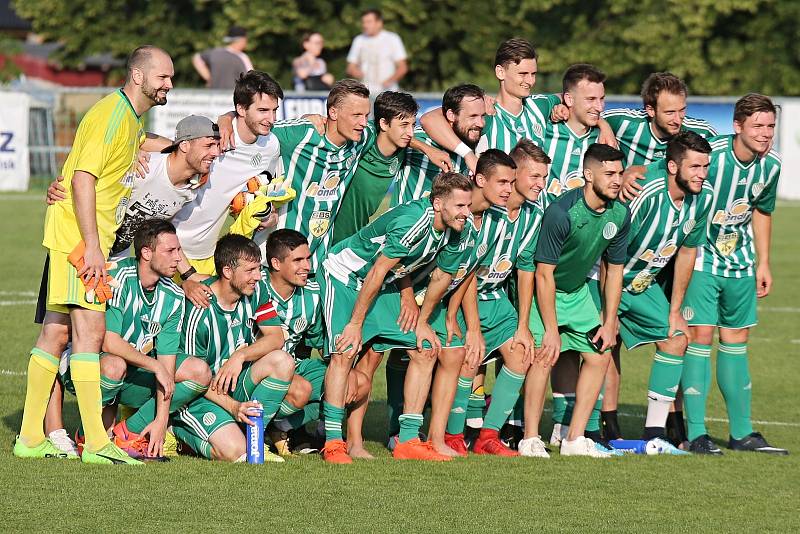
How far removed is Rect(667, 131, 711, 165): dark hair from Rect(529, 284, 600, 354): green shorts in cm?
92

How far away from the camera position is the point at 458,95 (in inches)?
318

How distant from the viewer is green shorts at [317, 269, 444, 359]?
7.69 m

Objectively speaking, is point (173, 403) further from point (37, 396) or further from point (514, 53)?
point (514, 53)

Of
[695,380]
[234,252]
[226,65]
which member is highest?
[226,65]

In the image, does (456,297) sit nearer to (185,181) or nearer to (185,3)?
(185,181)

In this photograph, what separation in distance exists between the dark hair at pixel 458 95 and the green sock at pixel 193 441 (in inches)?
91.8

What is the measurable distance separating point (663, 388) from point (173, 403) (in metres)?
2.91

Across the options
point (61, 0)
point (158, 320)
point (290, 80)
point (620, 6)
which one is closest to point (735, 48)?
point (620, 6)

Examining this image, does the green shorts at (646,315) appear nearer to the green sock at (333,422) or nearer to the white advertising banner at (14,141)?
the green sock at (333,422)

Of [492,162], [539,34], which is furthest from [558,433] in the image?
[539,34]

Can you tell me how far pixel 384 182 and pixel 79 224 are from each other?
209 centimetres

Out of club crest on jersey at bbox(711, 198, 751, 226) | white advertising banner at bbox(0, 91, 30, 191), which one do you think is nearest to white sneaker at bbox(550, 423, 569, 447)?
club crest on jersey at bbox(711, 198, 751, 226)

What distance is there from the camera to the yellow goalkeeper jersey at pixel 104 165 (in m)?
6.82

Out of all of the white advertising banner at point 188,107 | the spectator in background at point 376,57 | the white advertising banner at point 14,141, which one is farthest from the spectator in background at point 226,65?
the white advertising banner at point 14,141
